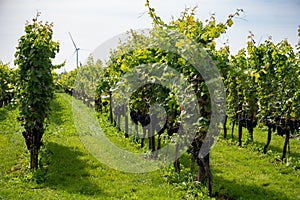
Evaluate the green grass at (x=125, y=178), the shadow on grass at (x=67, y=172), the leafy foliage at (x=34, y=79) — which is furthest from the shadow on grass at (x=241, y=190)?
the leafy foliage at (x=34, y=79)

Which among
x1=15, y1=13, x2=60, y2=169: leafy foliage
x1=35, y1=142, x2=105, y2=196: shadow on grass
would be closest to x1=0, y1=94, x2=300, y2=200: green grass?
x1=35, y1=142, x2=105, y2=196: shadow on grass

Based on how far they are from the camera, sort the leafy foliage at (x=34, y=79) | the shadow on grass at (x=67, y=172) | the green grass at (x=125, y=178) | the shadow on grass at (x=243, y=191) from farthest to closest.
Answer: the leafy foliage at (x=34, y=79) < the shadow on grass at (x=67, y=172) < the shadow on grass at (x=243, y=191) < the green grass at (x=125, y=178)

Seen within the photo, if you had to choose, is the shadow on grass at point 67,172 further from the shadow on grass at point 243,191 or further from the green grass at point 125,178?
the shadow on grass at point 243,191

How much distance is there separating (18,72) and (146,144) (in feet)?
23.2

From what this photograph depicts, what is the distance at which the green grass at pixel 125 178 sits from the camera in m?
8.85

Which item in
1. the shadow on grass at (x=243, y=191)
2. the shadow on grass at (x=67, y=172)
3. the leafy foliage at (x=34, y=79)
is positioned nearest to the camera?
the shadow on grass at (x=243, y=191)

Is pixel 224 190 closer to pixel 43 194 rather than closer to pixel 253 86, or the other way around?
pixel 43 194

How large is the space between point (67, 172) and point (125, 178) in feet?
6.32

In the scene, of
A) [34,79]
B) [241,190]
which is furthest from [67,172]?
[241,190]

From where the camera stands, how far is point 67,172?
11.0m

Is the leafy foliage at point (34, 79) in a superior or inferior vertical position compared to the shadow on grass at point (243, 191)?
superior

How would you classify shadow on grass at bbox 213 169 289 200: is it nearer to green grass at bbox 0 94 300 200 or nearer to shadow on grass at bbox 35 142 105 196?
green grass at bbox 0 94 300 200

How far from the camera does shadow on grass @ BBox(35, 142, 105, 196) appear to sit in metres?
9.41

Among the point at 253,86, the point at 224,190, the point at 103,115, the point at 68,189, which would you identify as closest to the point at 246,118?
the point at 253,86
